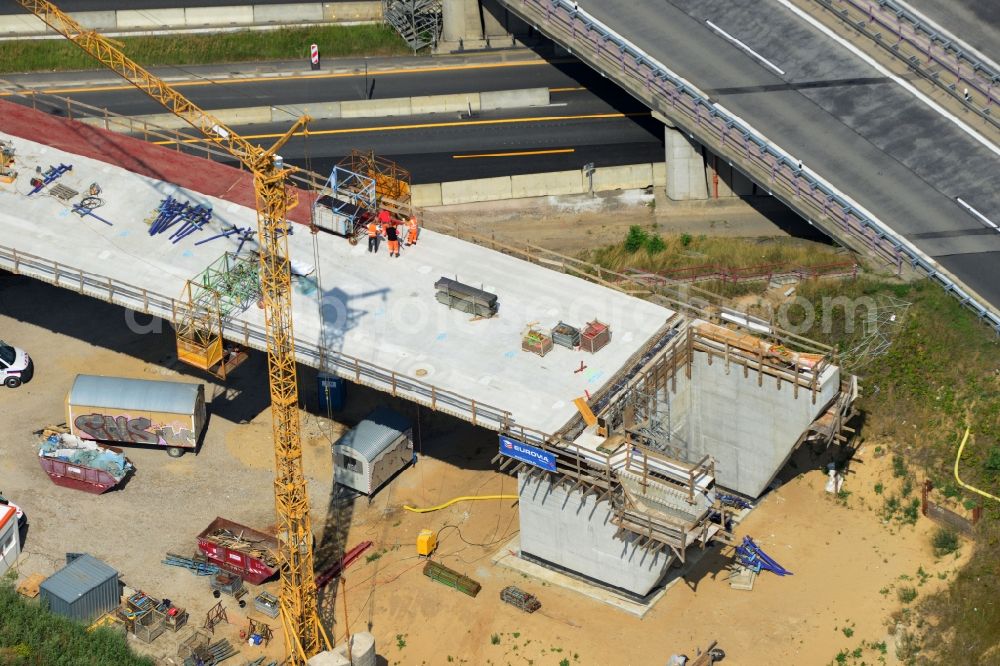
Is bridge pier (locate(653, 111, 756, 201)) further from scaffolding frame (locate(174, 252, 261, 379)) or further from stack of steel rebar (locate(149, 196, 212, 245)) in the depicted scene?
scaffolding frame (locate(174, 252, 261, 379))

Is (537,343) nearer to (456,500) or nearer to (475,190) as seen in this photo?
(456,500)

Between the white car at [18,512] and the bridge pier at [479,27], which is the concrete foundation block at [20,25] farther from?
the white car at [18,512]

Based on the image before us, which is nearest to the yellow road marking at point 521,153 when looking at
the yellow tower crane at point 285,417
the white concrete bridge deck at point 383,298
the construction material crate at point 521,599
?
the white concrete bridge deck at point 383,298

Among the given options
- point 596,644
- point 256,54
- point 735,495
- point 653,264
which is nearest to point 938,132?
point 653,264

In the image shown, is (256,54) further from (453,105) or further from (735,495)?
(735,495)

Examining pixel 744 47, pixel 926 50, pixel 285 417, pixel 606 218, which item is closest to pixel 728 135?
pixel 744 47
